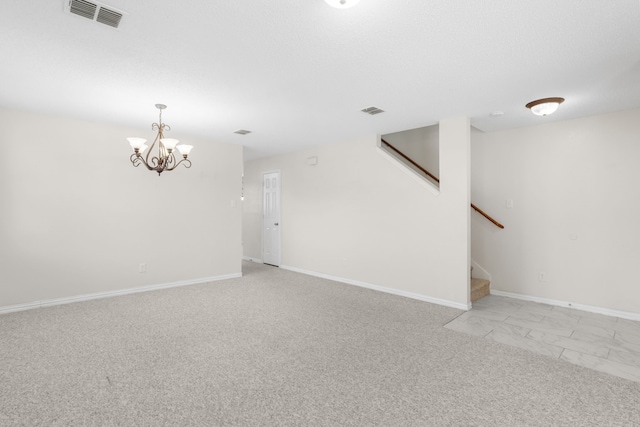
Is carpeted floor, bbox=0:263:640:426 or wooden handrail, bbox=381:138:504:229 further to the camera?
wooden handrail, bbox=381:138:504:229

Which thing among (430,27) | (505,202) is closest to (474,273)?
(505,202)

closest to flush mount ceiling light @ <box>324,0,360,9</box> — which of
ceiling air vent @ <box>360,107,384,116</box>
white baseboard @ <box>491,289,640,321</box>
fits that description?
ceiling air vent @ <box>360,107,384,116</box>

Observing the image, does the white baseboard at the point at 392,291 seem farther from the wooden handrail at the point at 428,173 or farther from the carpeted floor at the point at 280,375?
the wooden handrail at the point at 428,173

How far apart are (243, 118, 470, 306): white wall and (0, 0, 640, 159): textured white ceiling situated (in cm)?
100

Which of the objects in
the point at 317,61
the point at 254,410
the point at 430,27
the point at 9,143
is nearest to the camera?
the point at 254,410

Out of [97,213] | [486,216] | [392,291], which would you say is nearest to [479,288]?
[486,216]

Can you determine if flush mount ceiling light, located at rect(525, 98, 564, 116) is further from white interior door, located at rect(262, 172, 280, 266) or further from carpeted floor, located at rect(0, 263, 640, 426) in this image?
white interior door, located at rect(262, 172, 280, 266)

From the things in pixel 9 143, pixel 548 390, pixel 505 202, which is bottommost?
pixel 548 390

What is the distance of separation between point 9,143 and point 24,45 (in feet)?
7.10

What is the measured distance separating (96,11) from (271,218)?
17.3 ft

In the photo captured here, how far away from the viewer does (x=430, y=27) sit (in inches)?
83.0

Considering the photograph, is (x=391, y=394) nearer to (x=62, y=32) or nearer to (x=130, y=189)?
(x=62, y=32)

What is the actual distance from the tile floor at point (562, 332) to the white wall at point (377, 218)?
0.51m

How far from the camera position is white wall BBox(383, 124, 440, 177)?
18.0ft
